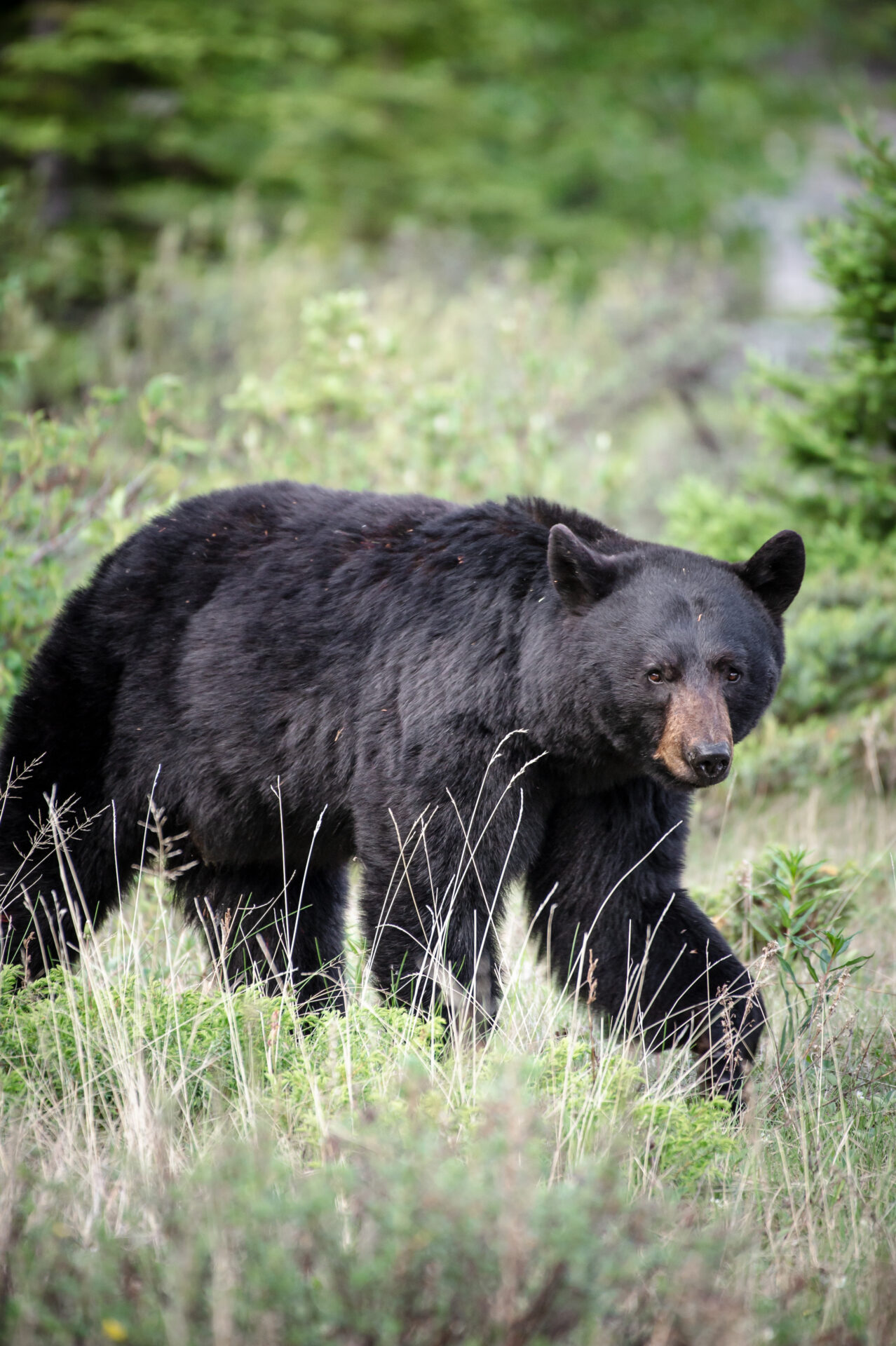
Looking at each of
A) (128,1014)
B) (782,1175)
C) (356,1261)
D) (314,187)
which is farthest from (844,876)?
(314,187)

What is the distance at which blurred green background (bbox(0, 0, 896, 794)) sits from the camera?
251 inches

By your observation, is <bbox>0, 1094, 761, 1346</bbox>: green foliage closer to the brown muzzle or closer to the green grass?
the green grass

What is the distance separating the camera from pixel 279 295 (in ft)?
37.4

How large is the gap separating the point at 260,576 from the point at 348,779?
2.07ft

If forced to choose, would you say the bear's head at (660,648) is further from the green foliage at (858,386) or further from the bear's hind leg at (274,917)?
the green foliage at (858,386)

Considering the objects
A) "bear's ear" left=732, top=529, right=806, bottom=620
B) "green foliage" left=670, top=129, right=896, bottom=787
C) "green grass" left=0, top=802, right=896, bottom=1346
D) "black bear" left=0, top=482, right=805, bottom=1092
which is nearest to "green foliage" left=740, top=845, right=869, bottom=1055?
"green grass" left=0, top=802, right=896, bottom=1346

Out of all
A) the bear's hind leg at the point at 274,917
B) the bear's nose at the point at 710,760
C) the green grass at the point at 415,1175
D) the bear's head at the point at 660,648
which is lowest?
the bear's hind leg at the point at 274,917

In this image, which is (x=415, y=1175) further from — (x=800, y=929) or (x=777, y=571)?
(x=800, y=929)

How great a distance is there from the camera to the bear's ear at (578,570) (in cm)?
303

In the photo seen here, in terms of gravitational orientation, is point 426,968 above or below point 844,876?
above

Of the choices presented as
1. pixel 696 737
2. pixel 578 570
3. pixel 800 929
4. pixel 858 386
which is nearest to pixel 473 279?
pixel 858 386

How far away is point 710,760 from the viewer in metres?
2.85

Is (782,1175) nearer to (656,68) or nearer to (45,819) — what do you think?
(45,819)

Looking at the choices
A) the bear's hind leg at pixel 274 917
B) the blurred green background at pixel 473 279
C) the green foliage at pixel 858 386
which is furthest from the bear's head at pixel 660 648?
the green foliage at pixel 858 386
